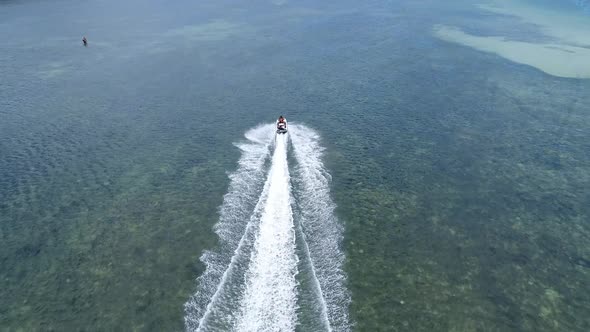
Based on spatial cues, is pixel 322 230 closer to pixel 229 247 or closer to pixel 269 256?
pixel 269 256

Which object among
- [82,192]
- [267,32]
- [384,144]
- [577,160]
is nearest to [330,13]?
[267,32]

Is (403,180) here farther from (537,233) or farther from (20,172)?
(20,172)

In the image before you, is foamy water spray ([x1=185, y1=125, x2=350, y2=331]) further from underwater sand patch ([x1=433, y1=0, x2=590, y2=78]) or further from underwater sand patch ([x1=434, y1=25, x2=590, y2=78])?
underwater sand patch ([x1=433, y1=0, x2=590, y2=78])

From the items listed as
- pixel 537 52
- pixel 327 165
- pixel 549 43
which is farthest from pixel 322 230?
pixel 549 43

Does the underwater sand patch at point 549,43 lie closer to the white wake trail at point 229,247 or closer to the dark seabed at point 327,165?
the dark seabed at point 327,165

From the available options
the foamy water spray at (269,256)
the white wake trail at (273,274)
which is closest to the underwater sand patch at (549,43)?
the foamy water spray at (269,256)
